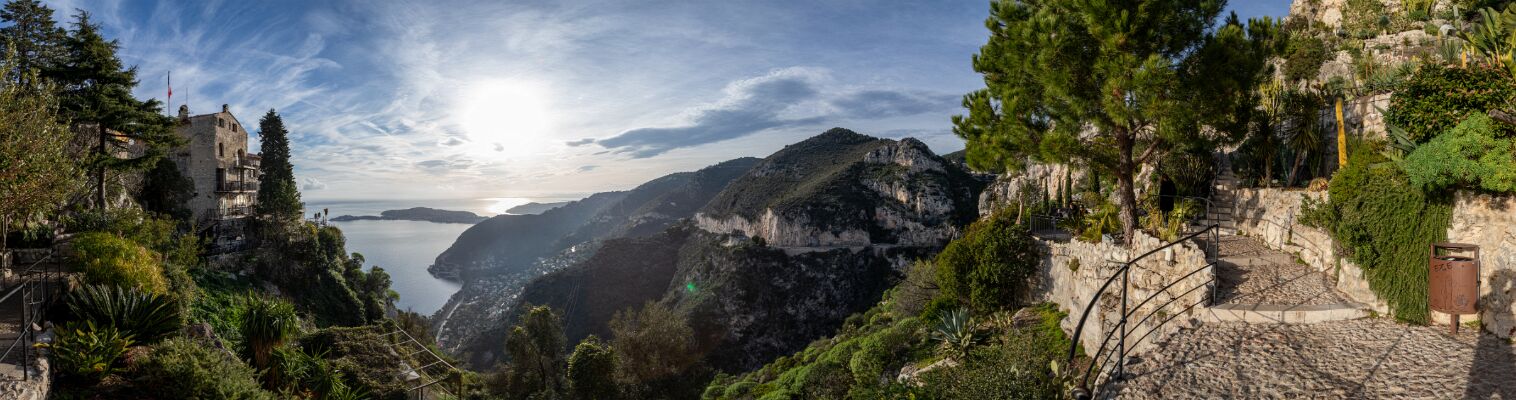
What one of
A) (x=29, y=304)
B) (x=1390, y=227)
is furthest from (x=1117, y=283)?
(x=29, y=304)

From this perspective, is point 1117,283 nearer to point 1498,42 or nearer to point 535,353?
point 1498,42

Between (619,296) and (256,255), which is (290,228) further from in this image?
(619,296)

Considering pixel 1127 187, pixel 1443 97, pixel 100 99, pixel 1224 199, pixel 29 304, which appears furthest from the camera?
pixel 100 99

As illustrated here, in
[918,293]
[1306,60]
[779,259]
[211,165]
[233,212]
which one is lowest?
[779,259]

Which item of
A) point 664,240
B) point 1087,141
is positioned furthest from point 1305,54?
point 664,240

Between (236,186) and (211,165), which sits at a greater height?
Answer: (211,165)

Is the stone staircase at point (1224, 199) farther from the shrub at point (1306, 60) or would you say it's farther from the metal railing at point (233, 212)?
the metal railing at point (233, 212)

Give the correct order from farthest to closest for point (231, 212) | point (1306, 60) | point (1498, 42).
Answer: point (231, 212)
point (1306, 60)
point (1498, 42)
